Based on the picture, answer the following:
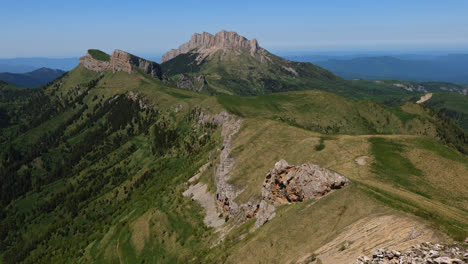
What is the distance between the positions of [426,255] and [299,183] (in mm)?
36792

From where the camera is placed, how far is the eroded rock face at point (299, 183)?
187 feet

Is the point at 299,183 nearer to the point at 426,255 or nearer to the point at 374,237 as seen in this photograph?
the point at 374,237

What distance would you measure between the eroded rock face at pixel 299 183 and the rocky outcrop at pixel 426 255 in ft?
90.0

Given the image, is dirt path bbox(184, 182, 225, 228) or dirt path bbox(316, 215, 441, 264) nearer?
dirt path bbox(316, 215, 441, 264)

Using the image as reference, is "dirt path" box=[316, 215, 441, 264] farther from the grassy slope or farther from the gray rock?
the gray rock

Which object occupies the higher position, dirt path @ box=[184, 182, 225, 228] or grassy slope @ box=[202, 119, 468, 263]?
grassy slope @ box=[202, 119, 468, 263]

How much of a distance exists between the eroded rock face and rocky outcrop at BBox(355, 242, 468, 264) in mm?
27429

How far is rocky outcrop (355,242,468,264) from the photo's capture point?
76.4 feet

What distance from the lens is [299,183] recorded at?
6212 cm

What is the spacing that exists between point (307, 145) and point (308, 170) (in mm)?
41845

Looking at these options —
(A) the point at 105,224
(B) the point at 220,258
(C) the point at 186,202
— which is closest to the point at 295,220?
(B) the point at 220,258

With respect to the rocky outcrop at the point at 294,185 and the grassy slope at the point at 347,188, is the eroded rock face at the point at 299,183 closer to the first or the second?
the rocky outcrop at the point at 294,185

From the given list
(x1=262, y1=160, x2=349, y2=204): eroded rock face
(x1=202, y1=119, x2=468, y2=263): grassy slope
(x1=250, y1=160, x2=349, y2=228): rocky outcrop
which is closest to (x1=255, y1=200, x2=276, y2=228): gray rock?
(x1=250, y1=160, x2=349, y2=228): rocky outcrop

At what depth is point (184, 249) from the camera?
9494 cm
